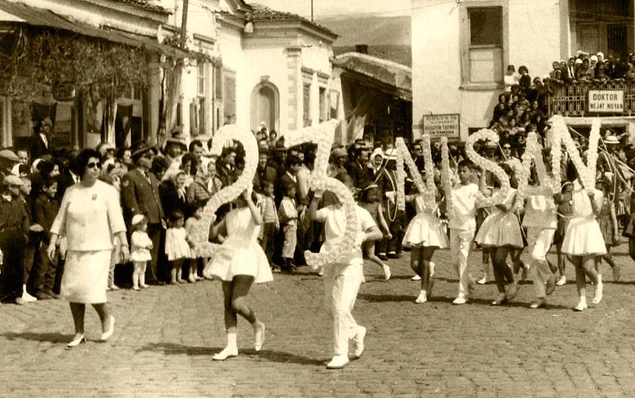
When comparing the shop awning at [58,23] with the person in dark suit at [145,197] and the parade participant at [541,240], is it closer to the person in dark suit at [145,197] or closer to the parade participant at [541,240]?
the person in dark suit at [145,197]

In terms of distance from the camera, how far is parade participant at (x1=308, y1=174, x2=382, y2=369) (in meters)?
11.0

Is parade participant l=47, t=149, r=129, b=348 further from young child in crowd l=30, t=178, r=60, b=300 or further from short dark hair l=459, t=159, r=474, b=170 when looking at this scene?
short dark hair l=459, t=159, r=474, b=170

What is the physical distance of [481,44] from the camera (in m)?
32.4

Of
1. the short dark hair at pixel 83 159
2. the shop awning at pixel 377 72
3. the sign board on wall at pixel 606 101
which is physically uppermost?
the shop awning at pixel 377 72

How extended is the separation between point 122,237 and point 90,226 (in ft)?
1.33

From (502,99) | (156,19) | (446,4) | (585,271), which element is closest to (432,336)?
(585,271)

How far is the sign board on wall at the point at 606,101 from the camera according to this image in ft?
101

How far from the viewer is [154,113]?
27.5m

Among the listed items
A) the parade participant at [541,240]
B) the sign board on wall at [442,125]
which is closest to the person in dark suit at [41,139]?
the parade participant at [541,240]

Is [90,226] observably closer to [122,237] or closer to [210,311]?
[122,237]

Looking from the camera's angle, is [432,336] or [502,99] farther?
[502,99]

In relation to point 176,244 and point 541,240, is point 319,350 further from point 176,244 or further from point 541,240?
point 176,244

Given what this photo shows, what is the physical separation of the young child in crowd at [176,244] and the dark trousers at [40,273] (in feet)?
7.20

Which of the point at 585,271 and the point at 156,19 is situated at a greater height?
the point at 156,19
